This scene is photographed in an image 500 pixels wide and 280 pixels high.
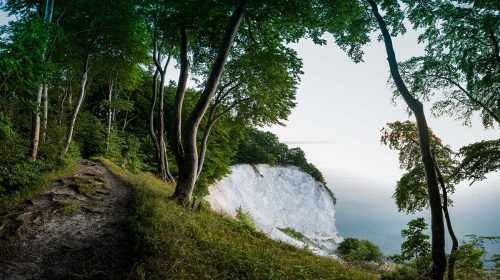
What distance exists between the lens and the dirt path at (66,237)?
5.27 meters

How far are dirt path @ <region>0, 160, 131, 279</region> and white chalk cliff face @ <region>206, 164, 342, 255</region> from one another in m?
23.2

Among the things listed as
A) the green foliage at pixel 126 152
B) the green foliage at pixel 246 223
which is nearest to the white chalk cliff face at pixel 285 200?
the green foliage at pixel 246 223

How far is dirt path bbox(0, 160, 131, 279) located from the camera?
5266mm

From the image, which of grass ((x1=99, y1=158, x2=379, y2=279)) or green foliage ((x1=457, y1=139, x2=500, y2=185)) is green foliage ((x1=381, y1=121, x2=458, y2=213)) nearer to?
green foliage ((x1=457, y1=139, x2=500, y2=185))

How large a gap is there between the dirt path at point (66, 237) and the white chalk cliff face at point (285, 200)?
2321 cm

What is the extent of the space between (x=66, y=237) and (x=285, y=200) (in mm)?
35748

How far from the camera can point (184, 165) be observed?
35.5ft

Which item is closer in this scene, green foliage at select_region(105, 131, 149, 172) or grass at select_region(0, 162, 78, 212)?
grass at select_region(0, 162, 78, 212)

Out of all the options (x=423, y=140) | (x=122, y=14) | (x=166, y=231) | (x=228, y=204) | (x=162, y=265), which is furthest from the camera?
(x=228, y=204)

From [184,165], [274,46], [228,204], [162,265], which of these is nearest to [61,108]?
[184,165]

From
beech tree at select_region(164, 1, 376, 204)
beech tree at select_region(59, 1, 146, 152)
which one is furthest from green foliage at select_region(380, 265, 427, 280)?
beech tree at select_region(59, 1, 146, 152)

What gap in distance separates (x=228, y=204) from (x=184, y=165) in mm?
21698

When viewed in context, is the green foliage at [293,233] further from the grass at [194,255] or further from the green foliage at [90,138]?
the grass at [194,255]

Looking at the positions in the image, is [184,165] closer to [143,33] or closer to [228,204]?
[143,33]
